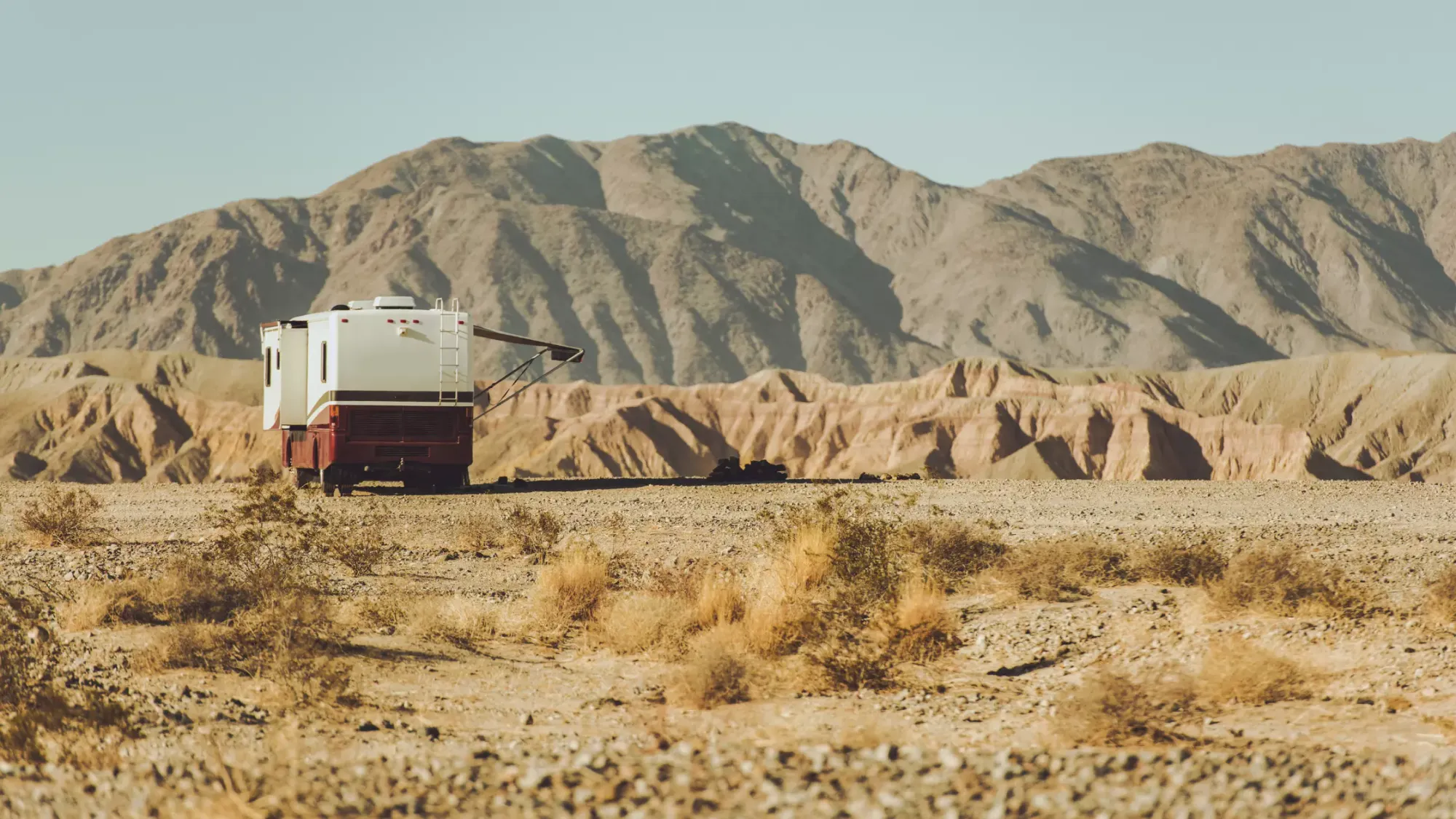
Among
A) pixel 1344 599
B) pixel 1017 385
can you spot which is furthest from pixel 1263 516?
pixel 1017 385

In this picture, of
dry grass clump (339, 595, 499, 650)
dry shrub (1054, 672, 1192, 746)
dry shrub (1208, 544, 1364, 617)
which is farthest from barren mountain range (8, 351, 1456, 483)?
dry shrub (1054, 672, 1192, 746)

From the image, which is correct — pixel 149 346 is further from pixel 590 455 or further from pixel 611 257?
pixel 590 455

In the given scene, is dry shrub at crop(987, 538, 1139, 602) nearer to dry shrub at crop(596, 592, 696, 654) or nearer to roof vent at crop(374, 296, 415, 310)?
dry shrub at crop(596, 592, 696, 654)

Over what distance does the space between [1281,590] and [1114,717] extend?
5.08 metres

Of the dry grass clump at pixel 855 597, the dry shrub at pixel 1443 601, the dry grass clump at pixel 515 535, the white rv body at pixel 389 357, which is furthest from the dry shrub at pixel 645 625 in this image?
the white rv body at pixel 389 357

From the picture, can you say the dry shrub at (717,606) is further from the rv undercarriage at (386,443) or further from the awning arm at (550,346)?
the awning arm at (550,346)

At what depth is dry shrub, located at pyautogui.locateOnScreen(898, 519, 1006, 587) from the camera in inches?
626

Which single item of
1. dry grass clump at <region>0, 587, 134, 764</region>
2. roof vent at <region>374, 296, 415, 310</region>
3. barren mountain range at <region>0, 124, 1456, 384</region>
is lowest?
dry grass clump at <region>0, 587, 134, 764</region>

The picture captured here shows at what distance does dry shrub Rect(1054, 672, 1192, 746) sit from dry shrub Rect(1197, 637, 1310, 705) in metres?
1.25

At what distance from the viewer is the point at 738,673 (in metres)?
10.5

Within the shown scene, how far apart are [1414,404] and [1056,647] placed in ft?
342

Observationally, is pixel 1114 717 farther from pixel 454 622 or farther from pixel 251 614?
pixel 251 614

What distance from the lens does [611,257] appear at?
543 ft

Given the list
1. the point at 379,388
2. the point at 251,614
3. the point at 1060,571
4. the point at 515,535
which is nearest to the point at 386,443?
the point at 379,388
